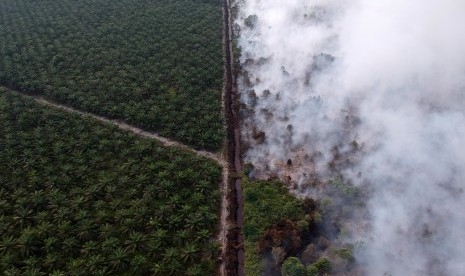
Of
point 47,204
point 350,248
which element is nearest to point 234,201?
point 350,248

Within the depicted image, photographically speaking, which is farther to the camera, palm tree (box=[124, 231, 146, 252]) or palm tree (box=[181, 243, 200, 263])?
palm tree (box=[124, 231, 146, 252])

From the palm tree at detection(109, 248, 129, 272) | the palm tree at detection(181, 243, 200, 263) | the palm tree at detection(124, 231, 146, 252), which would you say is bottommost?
the palm tree at detection(109, 248, 129, 272)

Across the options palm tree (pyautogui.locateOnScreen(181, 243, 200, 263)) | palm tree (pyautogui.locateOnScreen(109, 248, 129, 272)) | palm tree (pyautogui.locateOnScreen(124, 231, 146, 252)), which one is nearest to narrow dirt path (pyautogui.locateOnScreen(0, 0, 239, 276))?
palm tree (pyautogui.locateOnScreen(181, 243, 200, 263))

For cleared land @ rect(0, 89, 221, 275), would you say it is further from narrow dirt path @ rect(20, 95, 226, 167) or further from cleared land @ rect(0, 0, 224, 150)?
cleared land @ rect(0, 0, 224, 150)

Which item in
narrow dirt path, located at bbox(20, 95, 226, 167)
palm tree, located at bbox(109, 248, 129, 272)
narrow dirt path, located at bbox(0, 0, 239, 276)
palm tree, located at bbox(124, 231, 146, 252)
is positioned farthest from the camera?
narrow dirt path, located at bbox(20, 95, 226, 167)

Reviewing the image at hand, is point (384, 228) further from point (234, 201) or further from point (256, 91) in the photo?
point (256, 91)

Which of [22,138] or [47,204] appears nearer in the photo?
[47,204]

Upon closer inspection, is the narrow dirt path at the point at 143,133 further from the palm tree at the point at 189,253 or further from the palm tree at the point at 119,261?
the palm tree at the point at 119,261

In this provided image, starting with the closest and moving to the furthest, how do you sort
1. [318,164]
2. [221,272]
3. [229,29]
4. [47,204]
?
[221,272]
[47,204]
[318,164]
[229,29]
